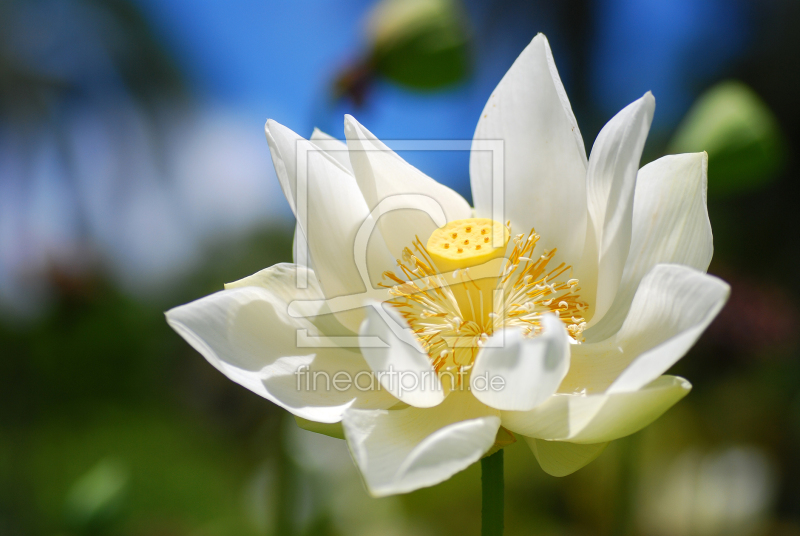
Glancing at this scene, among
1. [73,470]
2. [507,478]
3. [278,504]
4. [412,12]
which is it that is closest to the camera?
[278,504]

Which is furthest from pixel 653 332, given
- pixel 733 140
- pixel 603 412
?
pixel 733 140

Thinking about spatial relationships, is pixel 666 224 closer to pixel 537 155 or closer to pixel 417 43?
pixel 537 155

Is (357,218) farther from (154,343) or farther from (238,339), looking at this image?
(154,343)

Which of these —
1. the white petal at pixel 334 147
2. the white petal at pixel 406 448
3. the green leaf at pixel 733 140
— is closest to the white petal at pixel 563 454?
the white petal at pixel 406 448

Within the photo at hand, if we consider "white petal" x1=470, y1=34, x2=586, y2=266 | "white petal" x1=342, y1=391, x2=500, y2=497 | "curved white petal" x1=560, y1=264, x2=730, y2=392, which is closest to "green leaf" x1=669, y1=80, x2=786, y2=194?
"white petal" x1=470, y1=34, x2=586, y2=266

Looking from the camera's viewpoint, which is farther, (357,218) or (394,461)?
(357,218)

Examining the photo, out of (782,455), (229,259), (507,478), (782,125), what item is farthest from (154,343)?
Answer: (782,125)
